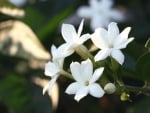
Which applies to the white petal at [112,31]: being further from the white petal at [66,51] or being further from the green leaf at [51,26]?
the green leaf at [51,26]

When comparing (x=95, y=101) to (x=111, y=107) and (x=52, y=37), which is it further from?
(x=52, y=37)

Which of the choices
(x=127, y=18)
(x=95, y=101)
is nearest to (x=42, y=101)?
(x=95, y=101)

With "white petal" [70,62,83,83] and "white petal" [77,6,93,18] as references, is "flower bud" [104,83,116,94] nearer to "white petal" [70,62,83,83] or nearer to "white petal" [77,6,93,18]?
"white petal" [70,62,83,83]

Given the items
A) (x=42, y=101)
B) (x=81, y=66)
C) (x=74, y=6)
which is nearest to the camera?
(x=81, y=66)

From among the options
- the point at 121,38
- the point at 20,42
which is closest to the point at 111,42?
the point at 121,38

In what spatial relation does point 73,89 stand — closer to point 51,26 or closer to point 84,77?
point 84,77

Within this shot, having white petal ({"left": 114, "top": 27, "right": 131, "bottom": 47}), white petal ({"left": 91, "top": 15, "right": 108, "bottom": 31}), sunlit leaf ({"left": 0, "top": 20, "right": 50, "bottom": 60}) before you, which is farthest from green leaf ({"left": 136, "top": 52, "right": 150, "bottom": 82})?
white petal ({"left": 91, "top": 15, "right": 108, "bottom": 31})
